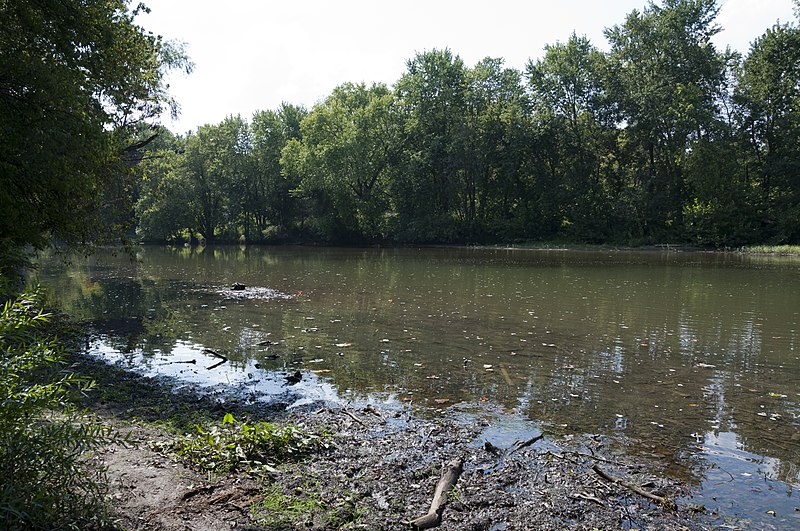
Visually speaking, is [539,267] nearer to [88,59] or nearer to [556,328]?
[556,328]

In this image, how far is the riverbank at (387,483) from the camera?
4492 mm

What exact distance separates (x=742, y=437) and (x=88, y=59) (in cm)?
1338

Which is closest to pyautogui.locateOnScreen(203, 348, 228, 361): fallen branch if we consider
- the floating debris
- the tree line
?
the floating debris

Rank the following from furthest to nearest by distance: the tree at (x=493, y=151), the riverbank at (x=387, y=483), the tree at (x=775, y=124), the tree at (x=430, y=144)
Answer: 1. the tree at (x=430, y=144)
2. the tree at (x=493, y=151)
3. the tree at (x=775, y=124)
4. the riverbank at (x=387, y=483)

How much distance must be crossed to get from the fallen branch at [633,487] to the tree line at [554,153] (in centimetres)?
5024

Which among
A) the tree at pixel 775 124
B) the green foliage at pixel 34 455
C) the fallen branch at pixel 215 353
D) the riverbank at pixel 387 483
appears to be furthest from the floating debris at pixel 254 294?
the tree at pixel 775 124

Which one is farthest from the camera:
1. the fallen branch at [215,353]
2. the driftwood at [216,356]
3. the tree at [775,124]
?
the tree at [775,124]

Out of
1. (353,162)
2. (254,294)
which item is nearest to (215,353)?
(254,294)

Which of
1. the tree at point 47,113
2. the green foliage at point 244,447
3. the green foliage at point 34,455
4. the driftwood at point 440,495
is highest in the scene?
the tree at point 47,113

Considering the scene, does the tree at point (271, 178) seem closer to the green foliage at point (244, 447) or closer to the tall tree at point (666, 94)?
the tall tree at point (666, 94)

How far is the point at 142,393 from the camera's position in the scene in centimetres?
829

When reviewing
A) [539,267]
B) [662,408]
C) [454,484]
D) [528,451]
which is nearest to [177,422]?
[454,484]

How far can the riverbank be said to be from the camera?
14.7 feet

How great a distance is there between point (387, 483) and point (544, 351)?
7110mm
